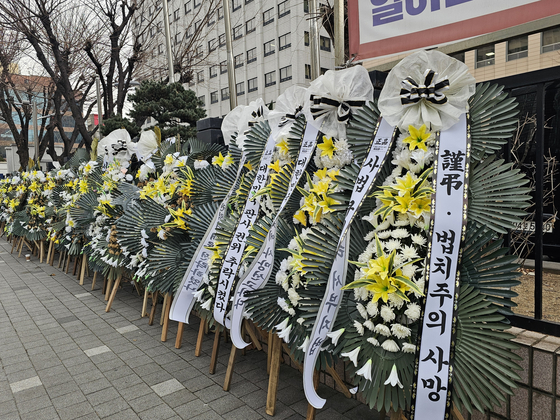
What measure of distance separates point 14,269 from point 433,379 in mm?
8327

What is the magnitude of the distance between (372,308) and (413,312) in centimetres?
18

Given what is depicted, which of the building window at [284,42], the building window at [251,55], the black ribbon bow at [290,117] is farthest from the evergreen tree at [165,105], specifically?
the building window at [251,55]

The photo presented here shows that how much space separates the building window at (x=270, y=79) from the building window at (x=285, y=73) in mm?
793

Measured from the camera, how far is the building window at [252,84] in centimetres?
3147

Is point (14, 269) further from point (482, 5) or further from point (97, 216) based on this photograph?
point (482, 5)

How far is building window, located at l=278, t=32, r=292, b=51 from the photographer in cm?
2823

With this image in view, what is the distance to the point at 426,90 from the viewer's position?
77.3 inches

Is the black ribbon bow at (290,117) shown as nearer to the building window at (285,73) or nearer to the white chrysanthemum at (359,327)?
the white chrysanthemum at (359,327)

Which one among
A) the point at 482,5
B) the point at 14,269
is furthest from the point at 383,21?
the point at 14,269

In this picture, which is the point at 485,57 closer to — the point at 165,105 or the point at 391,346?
the point at 165,105

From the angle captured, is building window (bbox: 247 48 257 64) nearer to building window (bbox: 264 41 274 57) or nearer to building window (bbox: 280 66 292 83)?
building window (bbox: 264 41 274 57)

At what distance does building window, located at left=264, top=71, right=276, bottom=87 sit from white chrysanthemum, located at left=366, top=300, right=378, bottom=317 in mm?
29420

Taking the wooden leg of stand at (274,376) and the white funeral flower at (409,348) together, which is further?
the wooden leg of stand at (274,376)

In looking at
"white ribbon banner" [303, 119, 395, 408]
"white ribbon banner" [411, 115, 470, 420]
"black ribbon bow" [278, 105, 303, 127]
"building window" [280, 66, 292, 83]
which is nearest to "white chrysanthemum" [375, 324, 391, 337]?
"white ribbon banner" [411, 115, 470, 420]
